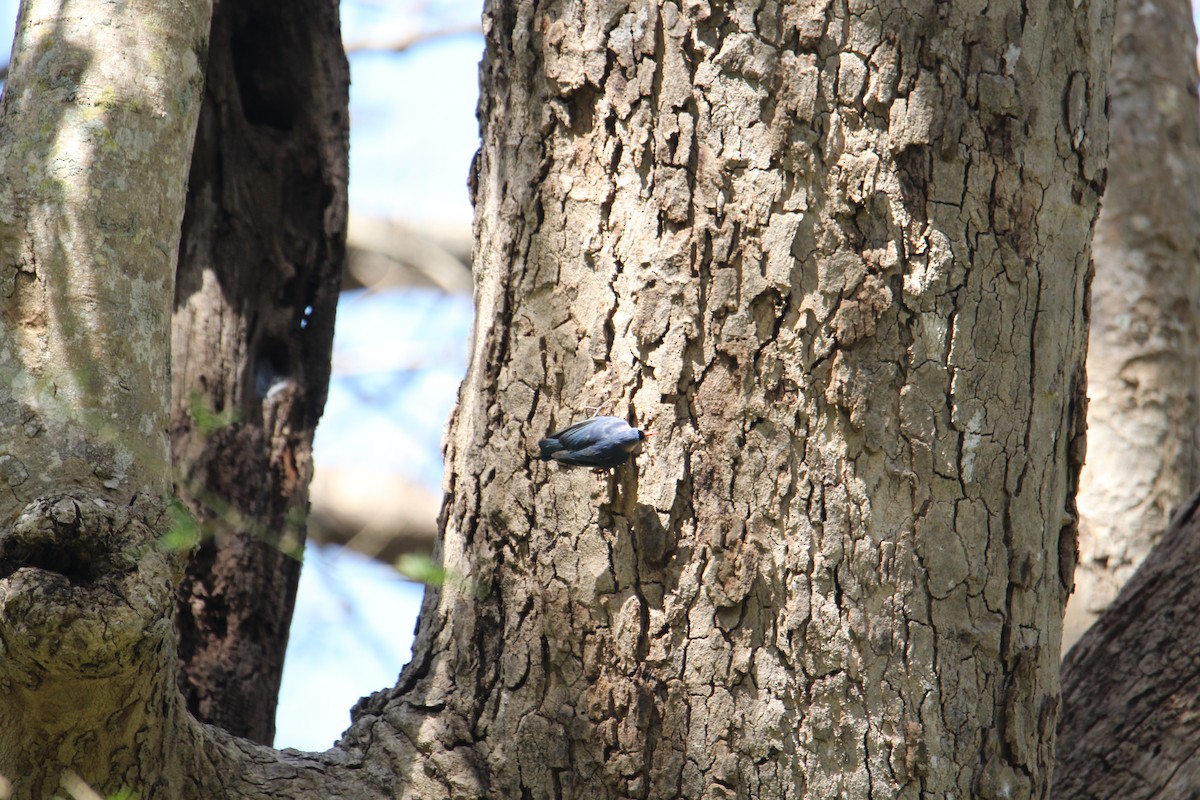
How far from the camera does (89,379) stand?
158 cm

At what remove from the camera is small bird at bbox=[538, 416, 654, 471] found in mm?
1732

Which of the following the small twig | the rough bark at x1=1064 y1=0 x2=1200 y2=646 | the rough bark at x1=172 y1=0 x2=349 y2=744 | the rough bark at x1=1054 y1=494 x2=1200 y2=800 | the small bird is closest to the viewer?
the small bird

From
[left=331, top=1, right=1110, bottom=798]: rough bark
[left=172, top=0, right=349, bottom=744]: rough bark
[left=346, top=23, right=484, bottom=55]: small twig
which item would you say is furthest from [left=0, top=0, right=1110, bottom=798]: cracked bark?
[left=346, top=23, right=484, bottom=55]: small twig

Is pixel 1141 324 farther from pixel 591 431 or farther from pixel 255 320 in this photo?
pixel 255 320

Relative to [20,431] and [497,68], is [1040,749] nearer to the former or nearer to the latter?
[497,68]

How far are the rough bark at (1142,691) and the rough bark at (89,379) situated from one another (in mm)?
1712

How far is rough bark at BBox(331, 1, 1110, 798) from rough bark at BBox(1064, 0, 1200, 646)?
166 centimetres

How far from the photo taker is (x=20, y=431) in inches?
60.7

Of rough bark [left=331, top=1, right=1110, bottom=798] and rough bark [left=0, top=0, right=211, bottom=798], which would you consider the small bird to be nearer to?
rough bark [left=331, top=1, right=1110, bottom=798]

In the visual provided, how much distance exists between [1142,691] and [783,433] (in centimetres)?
107

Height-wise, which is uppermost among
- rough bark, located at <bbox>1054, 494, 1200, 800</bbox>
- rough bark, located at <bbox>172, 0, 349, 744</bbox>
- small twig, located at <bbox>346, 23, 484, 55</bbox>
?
small twig, located at <bbox>346, 23, 484, 55</bbox>

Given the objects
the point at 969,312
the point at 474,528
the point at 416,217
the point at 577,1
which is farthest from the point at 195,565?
the point at 416,217

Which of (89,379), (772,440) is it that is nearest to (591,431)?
(772,440)

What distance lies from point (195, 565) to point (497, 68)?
1.38 metres
